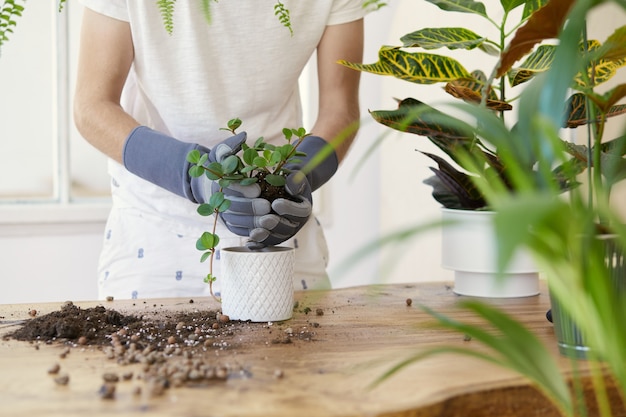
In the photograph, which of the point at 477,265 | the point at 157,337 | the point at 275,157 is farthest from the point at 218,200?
the point at 477,265

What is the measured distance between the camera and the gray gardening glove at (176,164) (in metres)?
1.20

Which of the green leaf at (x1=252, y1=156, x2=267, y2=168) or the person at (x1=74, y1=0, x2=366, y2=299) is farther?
the person at (x1=74, y1=0, x2=366, y2=299)

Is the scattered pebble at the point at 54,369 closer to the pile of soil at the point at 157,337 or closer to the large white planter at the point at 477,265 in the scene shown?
the pile of soil at the point at 157,337

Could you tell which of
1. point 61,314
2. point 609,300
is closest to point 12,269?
point 61,314

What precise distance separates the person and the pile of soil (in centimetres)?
39

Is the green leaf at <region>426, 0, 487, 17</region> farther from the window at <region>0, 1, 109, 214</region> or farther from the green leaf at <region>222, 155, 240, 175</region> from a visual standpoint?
the window at <region>0, 1, 109, 214</region>

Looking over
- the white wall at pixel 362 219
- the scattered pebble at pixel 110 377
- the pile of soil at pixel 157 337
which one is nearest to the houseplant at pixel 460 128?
the pile of soil at pixel 157 337

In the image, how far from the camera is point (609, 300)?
0.61 meters

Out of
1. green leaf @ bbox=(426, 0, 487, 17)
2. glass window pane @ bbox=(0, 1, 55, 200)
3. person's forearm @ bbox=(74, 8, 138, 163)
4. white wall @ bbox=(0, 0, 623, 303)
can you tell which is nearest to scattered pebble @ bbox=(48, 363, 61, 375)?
person's forearm @ bbox=(74, 8, 138, 163)

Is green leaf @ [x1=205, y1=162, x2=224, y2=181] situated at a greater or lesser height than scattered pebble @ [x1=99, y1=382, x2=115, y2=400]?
greater

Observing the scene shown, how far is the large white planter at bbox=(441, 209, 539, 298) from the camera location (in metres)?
1.33

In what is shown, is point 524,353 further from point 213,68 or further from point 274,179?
point 213,68

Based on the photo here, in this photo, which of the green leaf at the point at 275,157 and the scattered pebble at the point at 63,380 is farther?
the green leaf at the point at 275,157

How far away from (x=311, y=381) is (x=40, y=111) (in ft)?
8.78
